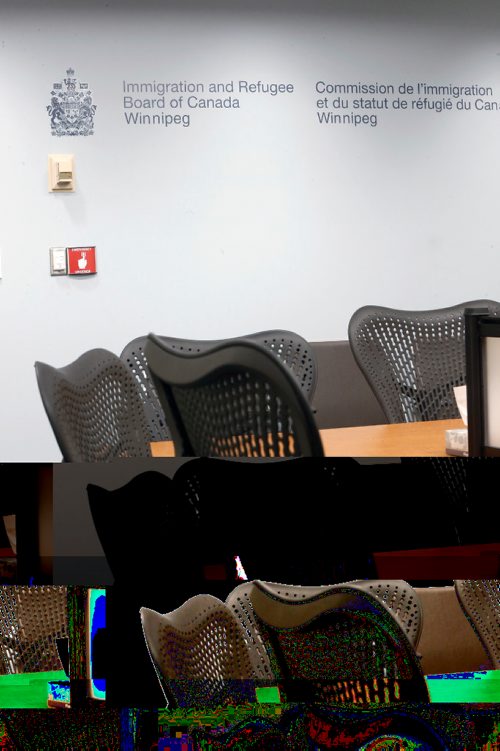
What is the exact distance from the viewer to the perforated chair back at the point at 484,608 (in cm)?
57

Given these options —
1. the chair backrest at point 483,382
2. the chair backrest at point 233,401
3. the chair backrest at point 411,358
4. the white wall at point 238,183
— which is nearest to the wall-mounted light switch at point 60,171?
the white wall at point 238,183

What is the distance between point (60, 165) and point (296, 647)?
3.62 metres

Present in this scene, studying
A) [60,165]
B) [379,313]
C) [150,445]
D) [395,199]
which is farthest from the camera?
[395,199]

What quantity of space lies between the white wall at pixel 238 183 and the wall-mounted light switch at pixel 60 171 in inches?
1.4

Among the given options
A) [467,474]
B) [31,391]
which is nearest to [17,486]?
[467,474]

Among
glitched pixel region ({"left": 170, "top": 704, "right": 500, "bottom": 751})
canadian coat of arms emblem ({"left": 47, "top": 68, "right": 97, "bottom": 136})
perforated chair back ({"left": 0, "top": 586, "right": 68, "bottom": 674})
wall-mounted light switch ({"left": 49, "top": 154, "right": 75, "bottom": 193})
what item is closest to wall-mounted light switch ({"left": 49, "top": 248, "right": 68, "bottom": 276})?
wall-mounted light switch ({"left": 49, "top": 154, "right": 75, "bottom": 193})

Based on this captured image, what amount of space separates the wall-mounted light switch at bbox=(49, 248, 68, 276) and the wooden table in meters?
2.10

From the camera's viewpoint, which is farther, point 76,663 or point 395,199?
point 395,199

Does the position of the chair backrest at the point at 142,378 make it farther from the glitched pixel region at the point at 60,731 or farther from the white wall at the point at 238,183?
the white wall at the point at 238,183

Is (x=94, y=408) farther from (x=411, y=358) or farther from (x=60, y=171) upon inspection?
(x=60, y=171)

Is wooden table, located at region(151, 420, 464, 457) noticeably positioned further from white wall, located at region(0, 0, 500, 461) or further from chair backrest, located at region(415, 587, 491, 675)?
white wall, located at region(0, 0, 500, 461)

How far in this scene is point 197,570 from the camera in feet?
1.92

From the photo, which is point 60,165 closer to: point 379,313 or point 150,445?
point 379,313

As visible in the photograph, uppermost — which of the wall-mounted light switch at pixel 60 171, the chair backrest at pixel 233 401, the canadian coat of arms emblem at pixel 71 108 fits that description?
the canadian coat of arms emblem at pixel 71 108
